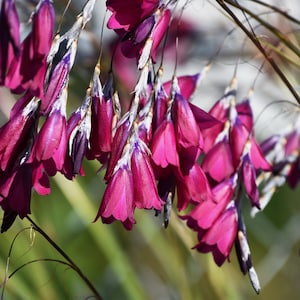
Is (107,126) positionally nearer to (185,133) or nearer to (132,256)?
(185,133)

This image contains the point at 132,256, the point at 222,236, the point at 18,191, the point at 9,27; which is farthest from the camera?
the point at 132,256

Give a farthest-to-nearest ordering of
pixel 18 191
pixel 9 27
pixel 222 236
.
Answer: pixel 222 236 → pixel 18 191 → pixel 9 27

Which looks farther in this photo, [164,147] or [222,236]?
[222,236]

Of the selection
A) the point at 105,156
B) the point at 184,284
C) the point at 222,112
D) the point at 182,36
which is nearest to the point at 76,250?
the point at 182,36

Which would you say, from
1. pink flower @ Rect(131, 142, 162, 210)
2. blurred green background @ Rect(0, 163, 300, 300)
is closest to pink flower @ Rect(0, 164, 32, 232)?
pink flower @ Rect(131, 142, 162, 210)

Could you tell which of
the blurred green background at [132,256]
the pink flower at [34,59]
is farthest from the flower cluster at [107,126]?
the blurred green background at [132,256]

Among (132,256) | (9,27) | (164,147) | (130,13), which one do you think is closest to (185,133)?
(164,147)

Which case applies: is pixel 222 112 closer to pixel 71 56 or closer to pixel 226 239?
pixel 226 239

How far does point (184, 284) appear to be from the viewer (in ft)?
5.17

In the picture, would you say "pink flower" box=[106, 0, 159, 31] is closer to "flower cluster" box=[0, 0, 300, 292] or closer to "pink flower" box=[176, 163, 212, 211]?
"flower cluster" box=[0, 0, 300, 292]

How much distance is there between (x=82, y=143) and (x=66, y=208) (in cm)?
182

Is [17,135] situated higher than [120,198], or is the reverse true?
[17,135]

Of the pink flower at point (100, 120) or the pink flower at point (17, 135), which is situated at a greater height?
the pink flower at point (17, 135)

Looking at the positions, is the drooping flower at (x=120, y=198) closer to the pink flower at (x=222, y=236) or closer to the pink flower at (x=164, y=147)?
the pink flower at (x=164, y=147)
